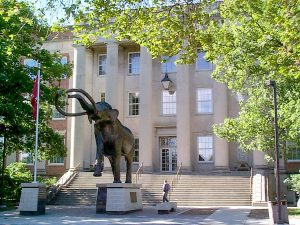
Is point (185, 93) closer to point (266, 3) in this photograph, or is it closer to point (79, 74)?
point (79, 74)

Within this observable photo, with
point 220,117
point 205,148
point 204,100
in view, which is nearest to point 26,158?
point 205,148

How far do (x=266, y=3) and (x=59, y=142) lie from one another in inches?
618

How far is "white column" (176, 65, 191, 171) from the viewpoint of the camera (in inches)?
1430

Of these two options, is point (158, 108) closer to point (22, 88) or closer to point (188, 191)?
point (188, 191)

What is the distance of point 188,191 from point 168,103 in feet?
35.8

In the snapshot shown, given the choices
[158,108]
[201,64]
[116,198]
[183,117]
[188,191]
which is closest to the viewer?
[116,198]

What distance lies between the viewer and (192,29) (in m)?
16.4

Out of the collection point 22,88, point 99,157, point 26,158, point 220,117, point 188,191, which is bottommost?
point 188,191

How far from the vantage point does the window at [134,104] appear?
40.8 m

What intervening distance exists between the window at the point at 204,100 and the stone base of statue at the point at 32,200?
2047cm

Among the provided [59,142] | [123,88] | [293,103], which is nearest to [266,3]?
[293,103]

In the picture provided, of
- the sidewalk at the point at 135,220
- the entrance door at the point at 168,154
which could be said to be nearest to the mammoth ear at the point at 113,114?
the sidewalk at the point at 135,220

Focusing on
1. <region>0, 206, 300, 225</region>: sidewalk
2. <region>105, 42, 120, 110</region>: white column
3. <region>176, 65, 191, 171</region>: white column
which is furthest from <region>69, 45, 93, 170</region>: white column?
<region>0, 206, 300, 225</region>: sidewalk

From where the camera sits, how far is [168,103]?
39.8 metres
